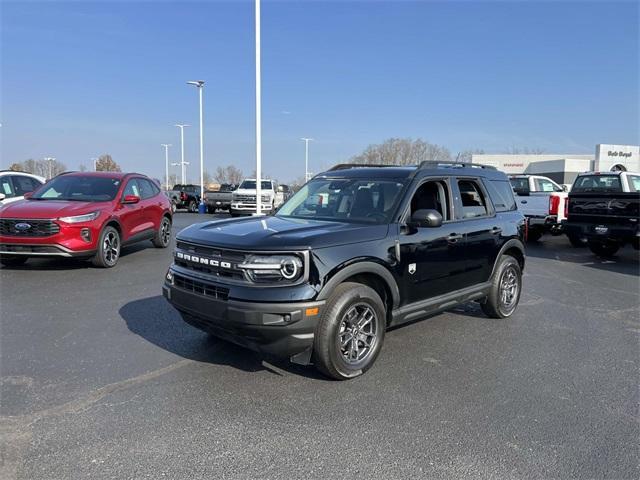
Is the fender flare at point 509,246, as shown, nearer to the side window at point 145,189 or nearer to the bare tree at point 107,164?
the side window at point 145,189

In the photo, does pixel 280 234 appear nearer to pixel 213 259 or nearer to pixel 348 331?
pixel 213 259

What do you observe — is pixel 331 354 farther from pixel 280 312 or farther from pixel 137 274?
pixel 137 274

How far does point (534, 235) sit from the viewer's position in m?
15.4

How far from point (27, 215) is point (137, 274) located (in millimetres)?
2025

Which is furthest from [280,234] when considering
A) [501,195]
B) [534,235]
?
[534,235]

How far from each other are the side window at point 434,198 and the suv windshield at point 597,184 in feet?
29.9

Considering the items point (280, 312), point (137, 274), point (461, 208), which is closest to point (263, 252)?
point (280, 312)

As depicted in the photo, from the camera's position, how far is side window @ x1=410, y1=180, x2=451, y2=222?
5.00 m

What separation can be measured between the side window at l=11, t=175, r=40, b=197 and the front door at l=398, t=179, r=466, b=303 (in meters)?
9.67

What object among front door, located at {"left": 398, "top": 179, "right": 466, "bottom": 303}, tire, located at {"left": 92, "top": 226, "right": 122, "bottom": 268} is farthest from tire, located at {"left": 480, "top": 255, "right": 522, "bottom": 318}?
tire, located at {"left": 92, "top": 226, "right": 122, "bottom": 268}

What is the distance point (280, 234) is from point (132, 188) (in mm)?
7246

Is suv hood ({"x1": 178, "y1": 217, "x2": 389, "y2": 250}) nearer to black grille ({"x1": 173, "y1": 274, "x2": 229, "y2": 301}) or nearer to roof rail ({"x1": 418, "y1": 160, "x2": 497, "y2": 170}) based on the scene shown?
black grille ({"x1": 173, "y1": 274, "x2": 229, "y2": 301})

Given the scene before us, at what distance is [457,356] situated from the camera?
484 cm

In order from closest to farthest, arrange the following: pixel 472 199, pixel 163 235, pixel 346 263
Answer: pixel 346 263 < pixel 472 199 < pixel 163 235
